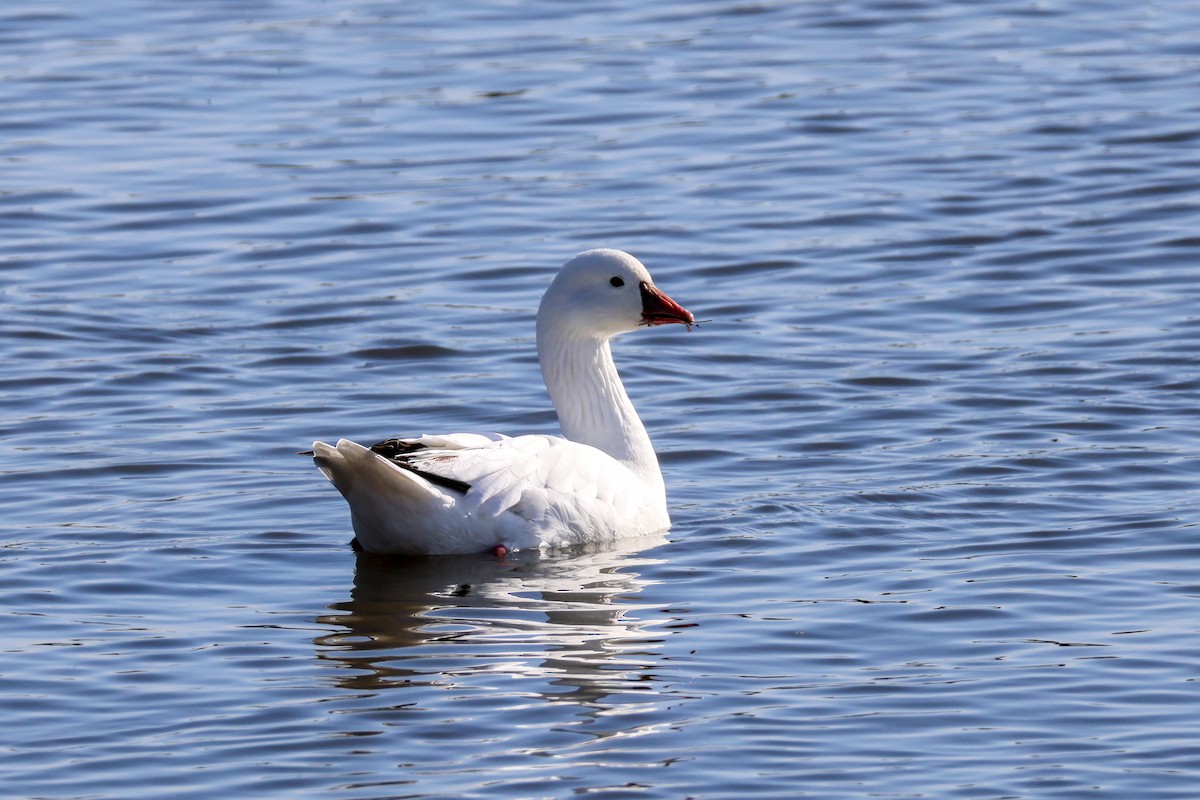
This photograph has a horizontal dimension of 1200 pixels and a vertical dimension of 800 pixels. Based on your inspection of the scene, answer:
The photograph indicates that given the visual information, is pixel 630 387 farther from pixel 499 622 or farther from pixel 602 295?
pixel 499 622

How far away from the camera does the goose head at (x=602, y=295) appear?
1024 centimetres

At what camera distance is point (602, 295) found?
404 inches

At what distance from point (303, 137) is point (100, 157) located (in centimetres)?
171

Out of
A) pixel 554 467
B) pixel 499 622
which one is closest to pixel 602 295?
pixel 554 467

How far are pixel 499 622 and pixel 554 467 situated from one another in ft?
3.97

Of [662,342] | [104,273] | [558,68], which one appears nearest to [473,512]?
[662,342]

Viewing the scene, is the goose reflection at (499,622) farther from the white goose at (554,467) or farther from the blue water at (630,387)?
the white goose at (554,467)

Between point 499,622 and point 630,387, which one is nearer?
point 499,622

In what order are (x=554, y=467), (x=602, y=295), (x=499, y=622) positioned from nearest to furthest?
1. (x=499, y=622)
2. (x=554, y=467)
3. (x=602, y=295)

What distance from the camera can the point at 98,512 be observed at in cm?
1005

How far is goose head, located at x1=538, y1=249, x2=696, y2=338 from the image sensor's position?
33.6 ft

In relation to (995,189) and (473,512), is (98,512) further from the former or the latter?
(995,189)

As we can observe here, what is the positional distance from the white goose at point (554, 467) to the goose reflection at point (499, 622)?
13 cm

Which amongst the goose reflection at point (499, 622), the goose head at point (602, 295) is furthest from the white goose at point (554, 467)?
the goose reflection at point (499, 622)
